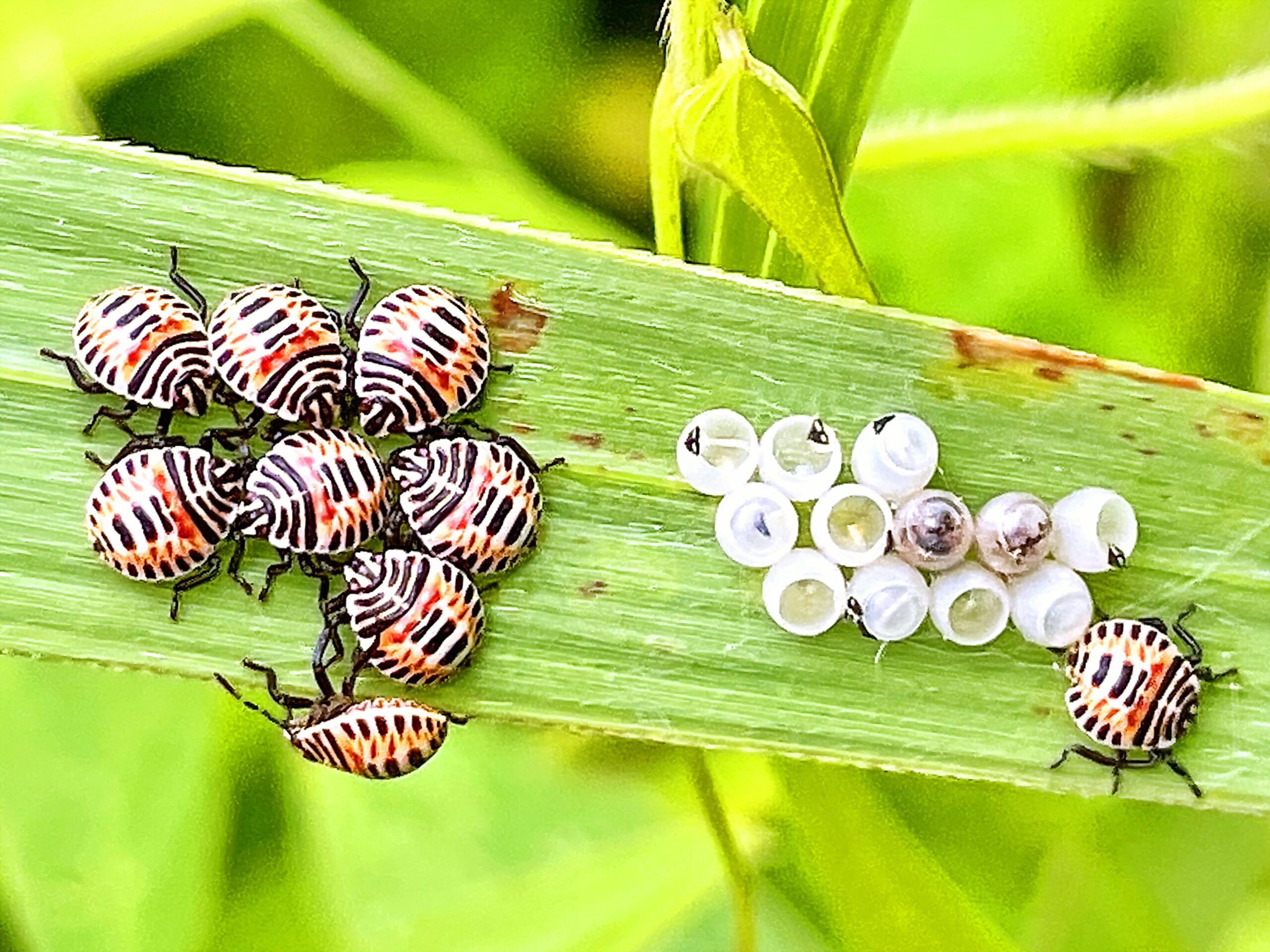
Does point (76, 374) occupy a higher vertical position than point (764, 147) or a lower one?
lower

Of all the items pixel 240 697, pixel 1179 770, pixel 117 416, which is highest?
pixel 117 416

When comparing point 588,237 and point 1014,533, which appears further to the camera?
point 588,237

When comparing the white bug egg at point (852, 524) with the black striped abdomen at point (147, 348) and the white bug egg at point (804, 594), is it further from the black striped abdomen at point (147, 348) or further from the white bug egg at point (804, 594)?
the black striped abdomen at point (147, 348)

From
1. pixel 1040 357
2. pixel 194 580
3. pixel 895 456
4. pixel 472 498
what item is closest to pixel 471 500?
pixel 472 498

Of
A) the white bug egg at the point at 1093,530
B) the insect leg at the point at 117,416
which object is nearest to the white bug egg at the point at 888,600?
the white bug egg at the point at 1093,530

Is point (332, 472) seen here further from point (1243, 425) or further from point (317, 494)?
point (1243, 425)

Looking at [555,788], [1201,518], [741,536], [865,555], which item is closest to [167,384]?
[741,536]

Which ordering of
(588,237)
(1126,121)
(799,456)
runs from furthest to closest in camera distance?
(588,237)
(1126,121)
(799,456)

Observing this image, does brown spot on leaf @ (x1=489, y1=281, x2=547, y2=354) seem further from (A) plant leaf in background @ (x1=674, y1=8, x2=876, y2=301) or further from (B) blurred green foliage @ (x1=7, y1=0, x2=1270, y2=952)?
(B) blurred green foliage @ (x1=7, y1=0, x2=1270, y2=952)
